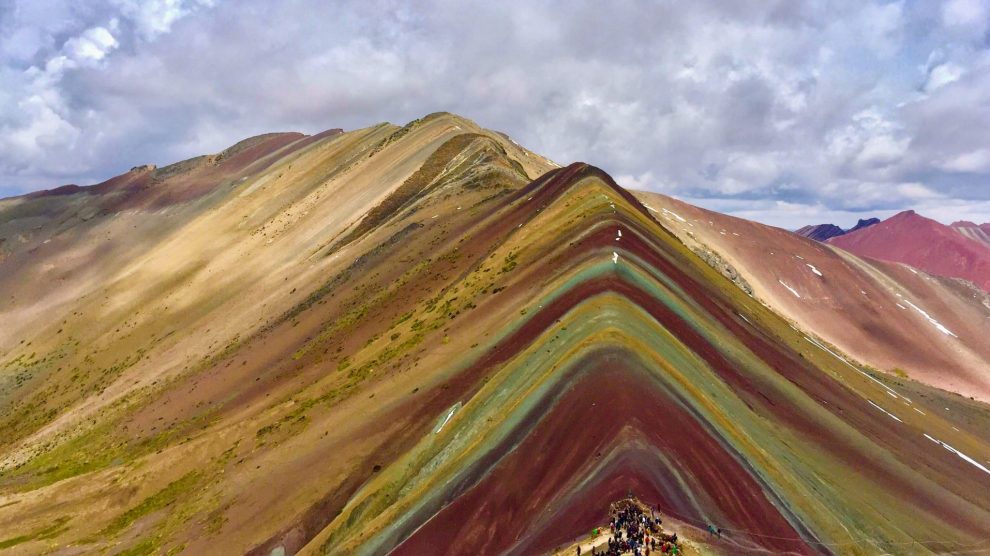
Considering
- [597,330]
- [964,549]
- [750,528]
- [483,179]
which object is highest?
[483,179]

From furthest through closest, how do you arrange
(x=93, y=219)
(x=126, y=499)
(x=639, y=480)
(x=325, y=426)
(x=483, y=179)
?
(x=93, y=219) < (x=483, y=179) < (x=126, y=499) < (x=325, y=426) < (x=639, y=480)

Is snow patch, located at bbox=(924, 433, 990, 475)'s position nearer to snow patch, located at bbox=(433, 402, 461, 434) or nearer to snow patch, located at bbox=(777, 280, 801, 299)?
snow patch, located at bbox=(433, 402, 461, 434)

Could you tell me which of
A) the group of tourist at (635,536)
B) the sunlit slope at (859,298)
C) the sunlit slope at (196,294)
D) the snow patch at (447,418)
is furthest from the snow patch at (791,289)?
the group of tourist at (635,536)

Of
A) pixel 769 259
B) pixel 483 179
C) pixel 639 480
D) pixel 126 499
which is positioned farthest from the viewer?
pixel 769 259

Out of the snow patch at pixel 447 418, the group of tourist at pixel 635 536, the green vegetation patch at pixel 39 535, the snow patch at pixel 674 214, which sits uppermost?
the snow patch at pixel 674 214

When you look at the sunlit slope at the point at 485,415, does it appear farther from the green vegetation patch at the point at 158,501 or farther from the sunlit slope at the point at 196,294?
the sunlit slope at the point at 196,294

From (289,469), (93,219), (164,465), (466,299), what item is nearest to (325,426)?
(289,469)

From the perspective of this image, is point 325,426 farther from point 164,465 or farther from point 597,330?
point 597,330
